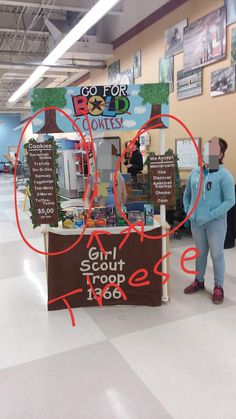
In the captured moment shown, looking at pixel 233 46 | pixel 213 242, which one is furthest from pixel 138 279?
pixel 233 46

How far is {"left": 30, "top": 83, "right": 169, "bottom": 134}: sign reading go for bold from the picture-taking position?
9.08ft

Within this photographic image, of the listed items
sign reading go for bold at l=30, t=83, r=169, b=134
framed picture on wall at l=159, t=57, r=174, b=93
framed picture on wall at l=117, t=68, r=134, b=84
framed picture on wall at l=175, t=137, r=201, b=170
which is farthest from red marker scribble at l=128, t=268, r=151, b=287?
framed picture on wall at l=117, t=68, r=134, b=84

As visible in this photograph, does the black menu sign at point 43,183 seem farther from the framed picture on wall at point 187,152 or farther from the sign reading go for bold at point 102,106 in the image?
the framed picture on wall at point 187,152

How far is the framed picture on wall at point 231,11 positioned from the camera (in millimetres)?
4766

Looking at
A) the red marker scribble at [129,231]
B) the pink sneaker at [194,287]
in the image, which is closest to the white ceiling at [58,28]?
the red marker scribble at [129,231]

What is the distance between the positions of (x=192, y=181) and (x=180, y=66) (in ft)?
12.8

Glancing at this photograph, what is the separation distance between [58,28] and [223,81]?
5047 mm

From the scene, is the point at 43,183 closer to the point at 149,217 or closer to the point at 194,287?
the point at 149,217

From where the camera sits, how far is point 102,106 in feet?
9.27

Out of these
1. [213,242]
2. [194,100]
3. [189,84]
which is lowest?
[213,242]

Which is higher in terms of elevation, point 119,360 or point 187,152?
point 187,152

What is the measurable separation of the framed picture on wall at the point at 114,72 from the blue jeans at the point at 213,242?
21.9 ft

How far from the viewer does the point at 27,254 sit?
4828 mm

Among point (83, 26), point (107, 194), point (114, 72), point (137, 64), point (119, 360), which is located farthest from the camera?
point (114, 72)
